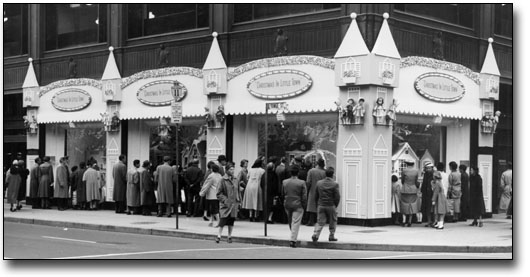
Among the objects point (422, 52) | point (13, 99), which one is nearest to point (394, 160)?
point (422, 52)

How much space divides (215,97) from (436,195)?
7.23 meters

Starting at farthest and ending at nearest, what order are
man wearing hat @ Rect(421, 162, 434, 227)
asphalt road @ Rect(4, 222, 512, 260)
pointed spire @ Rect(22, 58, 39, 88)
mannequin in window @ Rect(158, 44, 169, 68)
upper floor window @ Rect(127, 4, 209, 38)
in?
1. pointed spire @ Rect(22, 58, 39, 88)
2. mannequin in window @ Rect(158, 44, 169, 68)
3. upper floor window @ Rect(127, 4, 209, 38)
4. man wearing hat @ Rect(421, 162, 434, 227)
5. asphalt road @ Rect(4, 222, 512, 260)

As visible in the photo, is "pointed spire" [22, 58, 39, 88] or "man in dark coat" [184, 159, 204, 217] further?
"pointed spire" [22, 58, 39, 88]

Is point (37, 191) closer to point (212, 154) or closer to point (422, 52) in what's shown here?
point (212, 154)

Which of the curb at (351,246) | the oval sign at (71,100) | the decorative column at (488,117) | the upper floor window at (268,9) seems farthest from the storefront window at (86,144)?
the decorative column at (488,117)

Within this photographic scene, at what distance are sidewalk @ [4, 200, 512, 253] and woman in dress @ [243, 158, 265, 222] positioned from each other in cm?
47

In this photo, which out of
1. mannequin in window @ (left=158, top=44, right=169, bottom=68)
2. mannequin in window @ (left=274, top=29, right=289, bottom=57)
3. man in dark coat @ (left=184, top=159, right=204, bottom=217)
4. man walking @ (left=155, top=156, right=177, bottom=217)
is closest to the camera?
mannequin in window @ (left=274, top=29, right=289, bottom=57)

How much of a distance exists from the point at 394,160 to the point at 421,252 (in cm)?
582

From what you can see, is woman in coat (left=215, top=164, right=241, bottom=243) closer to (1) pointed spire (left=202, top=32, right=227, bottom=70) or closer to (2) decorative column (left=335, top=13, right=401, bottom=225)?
(2) decorative column (left=335, top=13, right=401, bottom=225)

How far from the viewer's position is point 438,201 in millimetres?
20688

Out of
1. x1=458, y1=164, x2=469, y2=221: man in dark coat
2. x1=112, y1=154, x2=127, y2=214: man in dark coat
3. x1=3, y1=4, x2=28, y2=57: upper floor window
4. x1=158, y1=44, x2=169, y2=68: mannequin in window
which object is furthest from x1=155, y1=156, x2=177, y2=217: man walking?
x1=3, y1=4, x2=28, y2=57: upper floor window

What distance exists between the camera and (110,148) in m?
27.3

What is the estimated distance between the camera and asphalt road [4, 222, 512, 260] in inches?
588

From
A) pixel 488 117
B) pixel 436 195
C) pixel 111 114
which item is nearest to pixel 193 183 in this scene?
pixel 111 114
